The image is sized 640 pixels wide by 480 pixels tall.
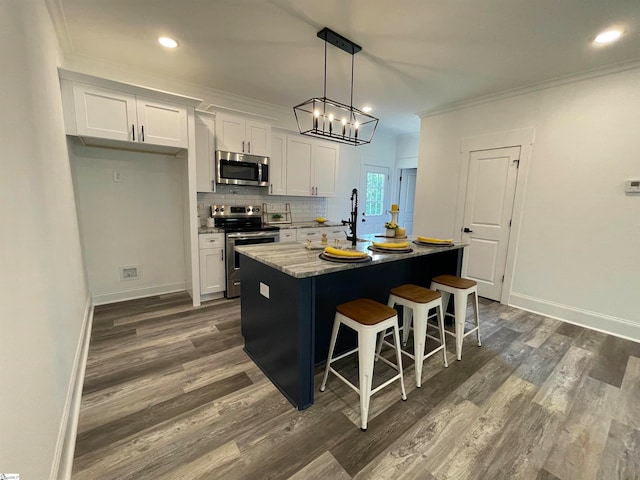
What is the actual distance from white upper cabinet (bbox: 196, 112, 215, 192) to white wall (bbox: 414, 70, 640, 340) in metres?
3.57

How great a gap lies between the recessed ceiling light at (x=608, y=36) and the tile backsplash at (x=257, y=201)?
3758 mm

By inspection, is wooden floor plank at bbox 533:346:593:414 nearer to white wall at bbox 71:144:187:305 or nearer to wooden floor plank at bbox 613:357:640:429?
wooden floor plank at bbox 613:357:640:429

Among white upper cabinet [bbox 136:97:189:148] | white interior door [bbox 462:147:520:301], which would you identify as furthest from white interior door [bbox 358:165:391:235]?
white upper cabinet [bbox 136:97:189:148]

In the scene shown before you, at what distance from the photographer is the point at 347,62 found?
2898 millimetres

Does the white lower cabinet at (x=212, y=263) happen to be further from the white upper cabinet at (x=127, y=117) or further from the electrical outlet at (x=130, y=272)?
the white upper cabinet at (x=127, y=117)

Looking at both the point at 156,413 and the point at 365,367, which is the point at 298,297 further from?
the point at 156,413

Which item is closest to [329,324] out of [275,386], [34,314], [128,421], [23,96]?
[275,386]

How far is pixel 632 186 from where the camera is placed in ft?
9.02

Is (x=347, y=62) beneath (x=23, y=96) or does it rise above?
above

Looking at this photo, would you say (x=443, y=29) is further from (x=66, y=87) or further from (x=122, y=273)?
(x=122, y=273)

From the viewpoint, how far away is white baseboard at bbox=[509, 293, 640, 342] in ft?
9.37

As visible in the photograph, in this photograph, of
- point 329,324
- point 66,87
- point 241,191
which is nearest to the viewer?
point 329,324

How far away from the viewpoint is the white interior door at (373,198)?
5832mm

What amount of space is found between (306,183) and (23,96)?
349 centimetres
